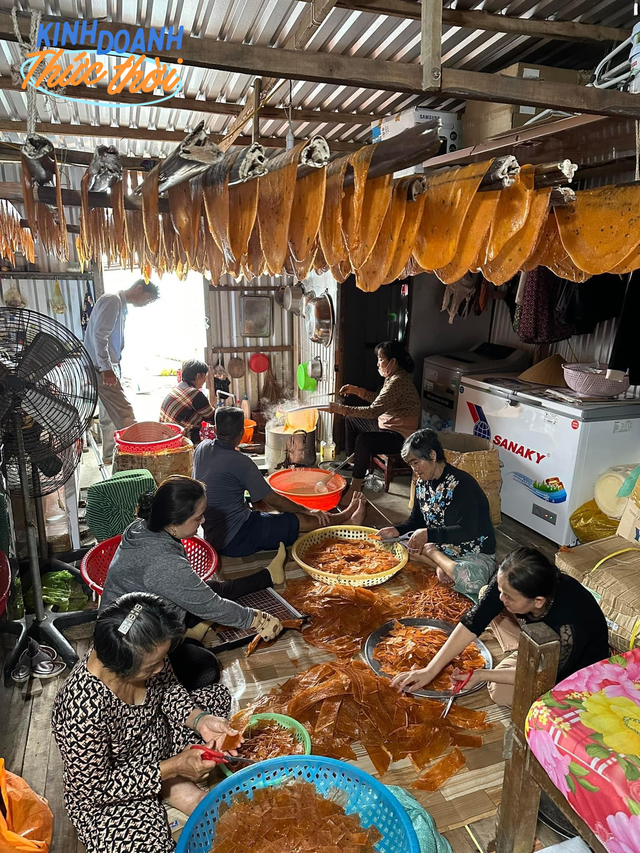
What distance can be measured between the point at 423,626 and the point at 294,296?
6090 millimetres

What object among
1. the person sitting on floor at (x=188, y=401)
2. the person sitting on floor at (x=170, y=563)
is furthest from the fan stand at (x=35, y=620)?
the person sitting on floor at (x=188, y=401)

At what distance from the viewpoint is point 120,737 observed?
2002mm

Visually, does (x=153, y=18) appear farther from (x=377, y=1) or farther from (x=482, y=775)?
(x=482, y=775)

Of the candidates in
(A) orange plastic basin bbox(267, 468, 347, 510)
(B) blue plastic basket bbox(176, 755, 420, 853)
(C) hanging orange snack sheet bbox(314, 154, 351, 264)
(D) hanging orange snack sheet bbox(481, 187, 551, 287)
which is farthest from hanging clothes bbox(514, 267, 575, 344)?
(B) blue plastic basket bbox(176, 755, 420, 853)

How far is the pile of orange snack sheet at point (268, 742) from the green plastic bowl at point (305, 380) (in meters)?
6.01

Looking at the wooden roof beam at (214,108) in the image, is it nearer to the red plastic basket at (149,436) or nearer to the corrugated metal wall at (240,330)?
the red plastic basket at (149,436)

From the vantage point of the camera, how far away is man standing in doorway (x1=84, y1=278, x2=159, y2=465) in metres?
6.26

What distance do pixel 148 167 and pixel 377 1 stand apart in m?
1.64

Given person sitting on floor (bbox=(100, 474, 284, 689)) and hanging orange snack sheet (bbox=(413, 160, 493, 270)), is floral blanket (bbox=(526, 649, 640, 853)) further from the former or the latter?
hanging orange snack sheet (bbox=(413, 160, 493, 270))

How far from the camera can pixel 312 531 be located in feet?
15.2

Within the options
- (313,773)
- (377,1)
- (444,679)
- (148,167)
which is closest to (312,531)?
(444,679)

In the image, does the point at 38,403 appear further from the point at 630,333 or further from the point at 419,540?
the point at 630,333

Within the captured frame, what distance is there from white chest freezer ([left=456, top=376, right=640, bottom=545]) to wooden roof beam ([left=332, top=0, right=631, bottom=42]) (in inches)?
108

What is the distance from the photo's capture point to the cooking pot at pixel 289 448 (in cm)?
678
